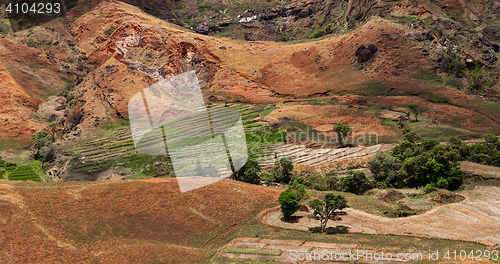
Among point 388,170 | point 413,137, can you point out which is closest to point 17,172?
point 388,170

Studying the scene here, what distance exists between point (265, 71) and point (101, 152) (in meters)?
49.8

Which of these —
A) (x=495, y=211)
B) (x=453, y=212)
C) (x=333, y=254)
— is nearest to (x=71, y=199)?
(x=333, y=254)

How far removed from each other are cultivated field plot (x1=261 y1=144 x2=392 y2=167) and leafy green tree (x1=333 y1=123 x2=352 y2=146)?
343 cm

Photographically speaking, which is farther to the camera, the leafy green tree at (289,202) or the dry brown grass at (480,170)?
the dry brown grass at (480,170)

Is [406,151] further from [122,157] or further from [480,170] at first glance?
[122,157]

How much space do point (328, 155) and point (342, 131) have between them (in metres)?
5.91

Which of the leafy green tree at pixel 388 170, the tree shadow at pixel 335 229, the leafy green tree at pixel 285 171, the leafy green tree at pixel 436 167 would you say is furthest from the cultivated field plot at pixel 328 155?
the tree shadow at pixel 335 229

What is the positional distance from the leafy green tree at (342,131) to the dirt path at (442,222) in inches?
1104

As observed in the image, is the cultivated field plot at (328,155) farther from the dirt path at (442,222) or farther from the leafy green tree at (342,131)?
the dirt path at (442,222)

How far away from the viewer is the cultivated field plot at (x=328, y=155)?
58.6 m

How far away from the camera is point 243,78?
94.2 metres

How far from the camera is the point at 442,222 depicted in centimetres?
3050

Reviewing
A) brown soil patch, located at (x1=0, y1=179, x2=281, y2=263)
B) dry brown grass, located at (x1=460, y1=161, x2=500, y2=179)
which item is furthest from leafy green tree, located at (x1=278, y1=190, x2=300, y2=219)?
dry brown grass, located at (x1=460, y1=161, x2=500, y2=179)

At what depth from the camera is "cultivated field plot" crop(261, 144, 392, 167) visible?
192 ft
